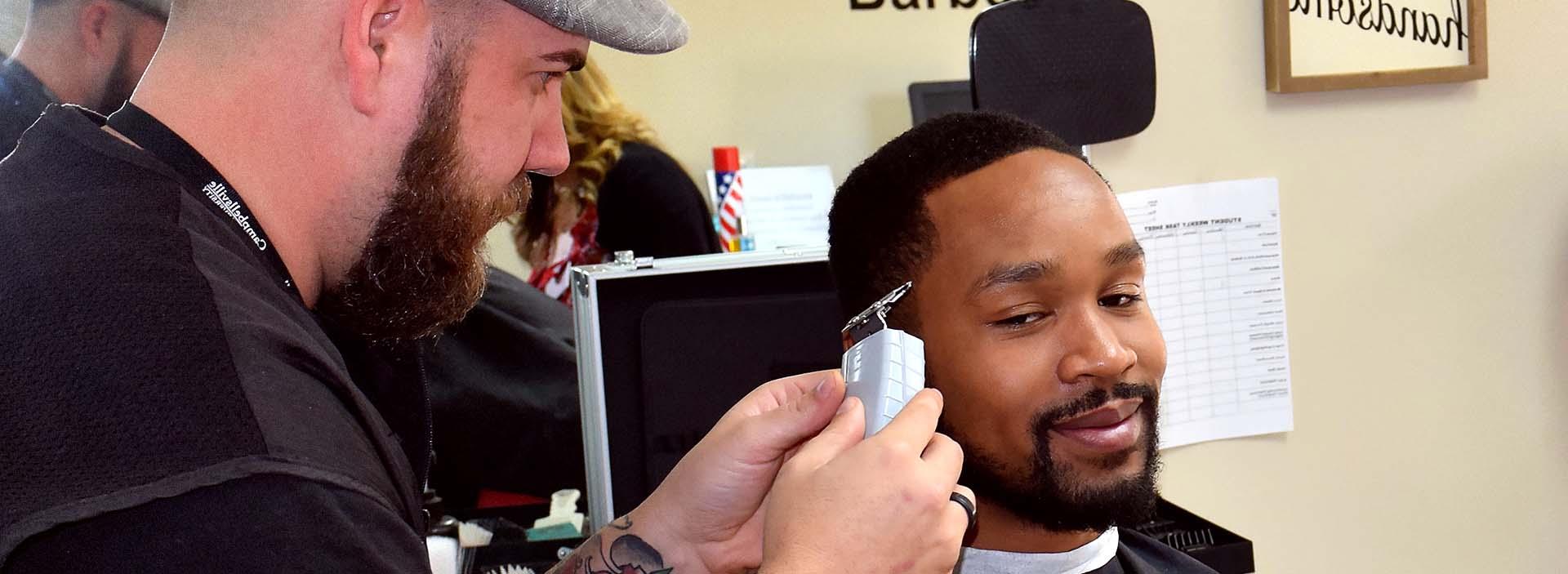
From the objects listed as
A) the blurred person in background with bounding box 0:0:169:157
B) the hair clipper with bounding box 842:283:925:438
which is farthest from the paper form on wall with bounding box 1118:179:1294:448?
the blurred person in background with bounding box 0:0:169:157

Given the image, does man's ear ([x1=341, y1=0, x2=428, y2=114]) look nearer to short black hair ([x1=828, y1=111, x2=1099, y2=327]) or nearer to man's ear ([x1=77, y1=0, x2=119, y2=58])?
short black hair ([x1=828, y1=111, x2=1099, y2=327])

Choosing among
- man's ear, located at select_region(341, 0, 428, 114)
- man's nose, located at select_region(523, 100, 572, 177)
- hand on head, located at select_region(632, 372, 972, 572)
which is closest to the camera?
hand on head, located at select_region(632, 372, 972, 572)

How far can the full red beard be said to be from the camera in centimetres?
82

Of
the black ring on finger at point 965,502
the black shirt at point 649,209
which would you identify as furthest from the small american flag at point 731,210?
the black ring on finger at point 965,502

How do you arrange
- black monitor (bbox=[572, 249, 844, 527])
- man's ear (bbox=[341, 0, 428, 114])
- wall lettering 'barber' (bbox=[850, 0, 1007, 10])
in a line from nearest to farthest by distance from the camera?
man's ear (bbox=[341, 0, 428, 114]) < black monitor (bbox=[572, 249, 844, 527]) < wall lettering 'barber' (bbox=[850, 0, 1007, 10])

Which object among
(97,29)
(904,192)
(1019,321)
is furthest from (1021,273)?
(97,29)

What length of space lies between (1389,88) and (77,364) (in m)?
1.62

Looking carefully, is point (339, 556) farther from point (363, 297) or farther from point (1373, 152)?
point (1373, 152)

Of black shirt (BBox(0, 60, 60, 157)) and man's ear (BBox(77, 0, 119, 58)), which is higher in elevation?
man's ear (BBox(77, 0, 119, 58))

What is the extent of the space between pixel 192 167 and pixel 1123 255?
2.68ft

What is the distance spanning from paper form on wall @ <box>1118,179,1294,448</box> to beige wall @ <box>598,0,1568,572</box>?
28 millimetres

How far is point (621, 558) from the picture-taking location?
972 mm

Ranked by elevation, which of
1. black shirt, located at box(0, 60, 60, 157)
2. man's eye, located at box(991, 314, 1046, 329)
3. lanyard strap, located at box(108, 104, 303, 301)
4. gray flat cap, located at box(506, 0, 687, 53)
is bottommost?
man's eye, located at box(991, 314, 1046, 329)

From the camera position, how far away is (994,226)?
1.13 metres
